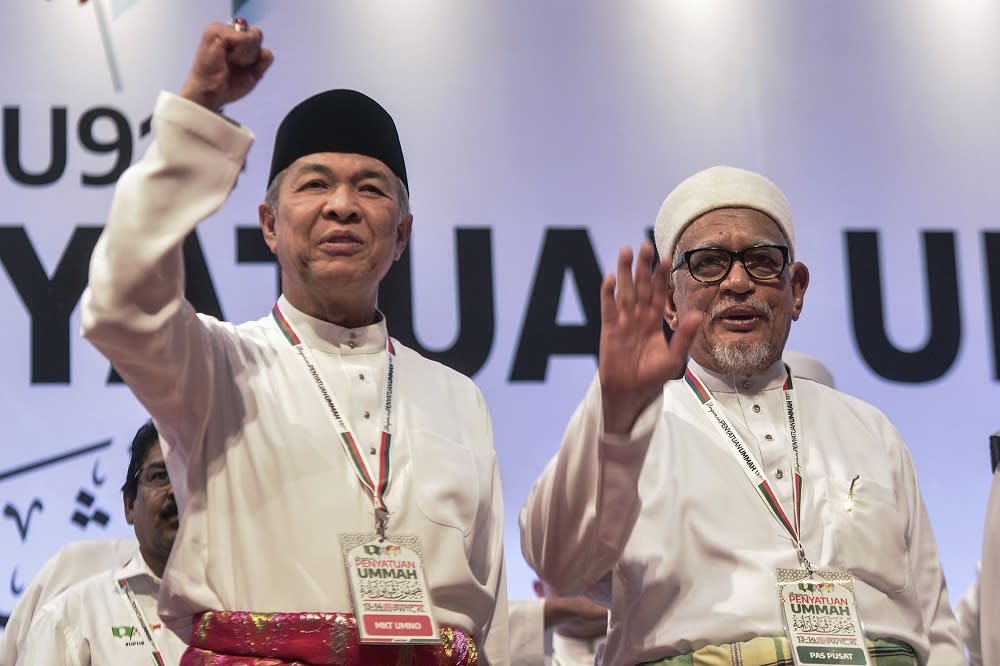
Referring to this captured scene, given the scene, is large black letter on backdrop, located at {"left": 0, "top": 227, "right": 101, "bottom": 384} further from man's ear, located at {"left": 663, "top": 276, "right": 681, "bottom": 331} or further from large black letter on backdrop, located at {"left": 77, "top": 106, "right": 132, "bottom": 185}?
man's ear, located at {"left": 663, "top": 276, "right": 681, "bottom": 331}

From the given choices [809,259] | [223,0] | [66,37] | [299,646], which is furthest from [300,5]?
[299,646]

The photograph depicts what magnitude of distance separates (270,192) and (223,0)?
8.73ft

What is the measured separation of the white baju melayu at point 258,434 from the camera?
96.8 inches

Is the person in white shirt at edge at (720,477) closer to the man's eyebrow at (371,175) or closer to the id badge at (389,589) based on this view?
the id badge at (389,589)

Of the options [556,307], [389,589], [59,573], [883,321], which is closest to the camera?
[389,589]

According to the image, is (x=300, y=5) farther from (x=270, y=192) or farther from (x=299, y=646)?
(x=299, y=646)

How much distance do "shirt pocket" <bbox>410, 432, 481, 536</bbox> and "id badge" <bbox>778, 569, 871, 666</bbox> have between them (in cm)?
70

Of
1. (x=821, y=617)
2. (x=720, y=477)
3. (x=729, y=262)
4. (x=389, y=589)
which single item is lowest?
(x=821, y=617)

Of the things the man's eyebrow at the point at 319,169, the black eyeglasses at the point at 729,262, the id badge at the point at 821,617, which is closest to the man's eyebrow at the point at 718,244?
the black eyeglasses at the point at 729,262

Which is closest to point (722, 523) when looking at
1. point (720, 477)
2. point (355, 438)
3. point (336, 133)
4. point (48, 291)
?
point (720, 477)

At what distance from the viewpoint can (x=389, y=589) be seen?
2631 mm

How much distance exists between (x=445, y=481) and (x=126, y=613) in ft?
5.73

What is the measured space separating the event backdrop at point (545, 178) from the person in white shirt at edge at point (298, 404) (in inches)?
87.5

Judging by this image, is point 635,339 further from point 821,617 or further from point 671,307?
point 671,307
